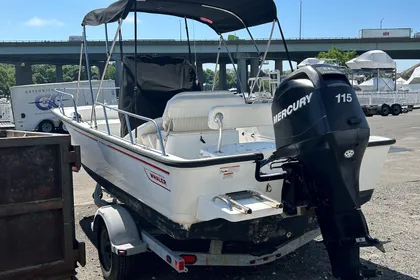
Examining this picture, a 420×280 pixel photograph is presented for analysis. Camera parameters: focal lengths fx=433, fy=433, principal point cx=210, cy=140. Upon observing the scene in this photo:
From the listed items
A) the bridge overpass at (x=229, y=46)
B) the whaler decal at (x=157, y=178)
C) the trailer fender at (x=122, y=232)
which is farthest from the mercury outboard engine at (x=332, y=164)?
the bridge overpass at (x=229, y=46)

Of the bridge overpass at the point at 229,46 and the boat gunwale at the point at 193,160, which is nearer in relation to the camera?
the boat gunwale at the point at 193,160

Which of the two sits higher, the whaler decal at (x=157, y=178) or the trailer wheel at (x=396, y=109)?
the whaler decal at (x=157, y=178)

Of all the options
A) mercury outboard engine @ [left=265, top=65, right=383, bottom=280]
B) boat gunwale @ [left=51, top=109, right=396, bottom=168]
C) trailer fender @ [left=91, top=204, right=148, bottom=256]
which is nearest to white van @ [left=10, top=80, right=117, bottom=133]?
trailer fender @ [left=91, top=204, right=148, bottom=256]

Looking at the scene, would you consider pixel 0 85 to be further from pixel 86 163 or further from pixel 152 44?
pixel 86 163

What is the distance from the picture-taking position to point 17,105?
17234 millimetres

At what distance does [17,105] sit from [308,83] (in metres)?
16.4

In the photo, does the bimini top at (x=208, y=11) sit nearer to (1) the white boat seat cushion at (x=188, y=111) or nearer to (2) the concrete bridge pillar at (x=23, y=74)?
(1) the white boat seat cushion at (x=188, y=111)

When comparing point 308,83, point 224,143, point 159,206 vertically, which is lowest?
point 159,206

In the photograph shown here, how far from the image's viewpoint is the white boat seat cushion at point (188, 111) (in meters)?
4.48

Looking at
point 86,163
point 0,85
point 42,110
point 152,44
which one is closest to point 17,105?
point 42,110

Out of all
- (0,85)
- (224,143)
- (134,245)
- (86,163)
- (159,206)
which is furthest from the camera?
→ (0,85)

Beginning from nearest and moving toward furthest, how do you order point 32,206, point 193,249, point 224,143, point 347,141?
point 32,206
point 347,141
point 193,249
point 224,143

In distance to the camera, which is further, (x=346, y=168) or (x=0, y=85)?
(x=0, y=85)

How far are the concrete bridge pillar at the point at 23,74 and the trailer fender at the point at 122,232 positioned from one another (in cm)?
7107
